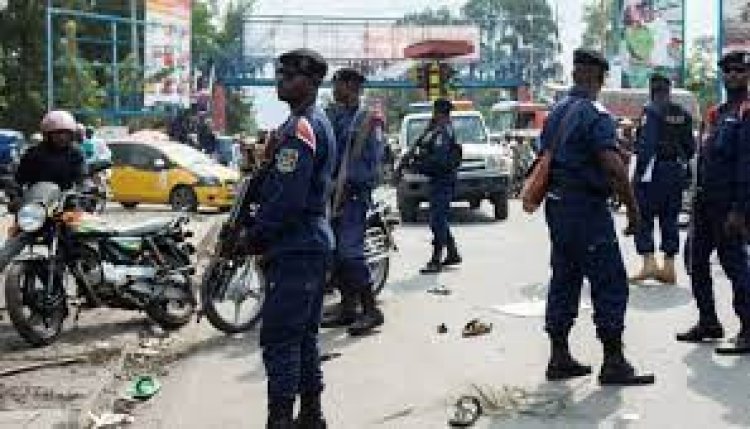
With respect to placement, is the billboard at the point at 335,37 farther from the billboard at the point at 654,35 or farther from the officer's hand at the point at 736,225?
the officer's hand at the point at 736,225

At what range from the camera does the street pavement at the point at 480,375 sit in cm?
681

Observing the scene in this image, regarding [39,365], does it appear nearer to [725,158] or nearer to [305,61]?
[305,61]

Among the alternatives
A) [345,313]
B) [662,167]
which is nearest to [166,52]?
[662,167]

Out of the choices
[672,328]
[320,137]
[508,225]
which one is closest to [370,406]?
[320,137]

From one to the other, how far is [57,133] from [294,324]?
5096 mm

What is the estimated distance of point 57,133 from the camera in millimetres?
10375

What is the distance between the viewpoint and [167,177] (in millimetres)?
24438

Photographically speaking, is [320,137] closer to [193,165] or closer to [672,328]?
[672,328]

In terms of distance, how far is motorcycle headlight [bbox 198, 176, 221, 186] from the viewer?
24.1 m


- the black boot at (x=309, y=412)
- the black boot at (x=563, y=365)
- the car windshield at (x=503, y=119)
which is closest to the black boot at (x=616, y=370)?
the black boot at (x=563, y=365)

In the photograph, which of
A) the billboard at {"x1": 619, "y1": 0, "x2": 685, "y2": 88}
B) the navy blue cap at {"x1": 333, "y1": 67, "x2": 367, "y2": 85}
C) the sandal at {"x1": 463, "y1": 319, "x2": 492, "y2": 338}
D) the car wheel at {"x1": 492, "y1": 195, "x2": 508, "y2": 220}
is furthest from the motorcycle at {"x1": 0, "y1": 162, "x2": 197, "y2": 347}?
the billboard at {"x1": 619, "y1": 0, "x2": 685, "y2": 88}

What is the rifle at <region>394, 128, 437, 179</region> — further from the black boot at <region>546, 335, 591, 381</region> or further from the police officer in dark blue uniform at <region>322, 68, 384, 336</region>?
the black boot at <region>546, 335, 591, 381</region>

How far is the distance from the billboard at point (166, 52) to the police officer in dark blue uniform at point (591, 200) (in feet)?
99.4

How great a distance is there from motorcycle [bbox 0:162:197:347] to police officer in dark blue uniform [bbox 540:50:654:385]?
3.78 meters
